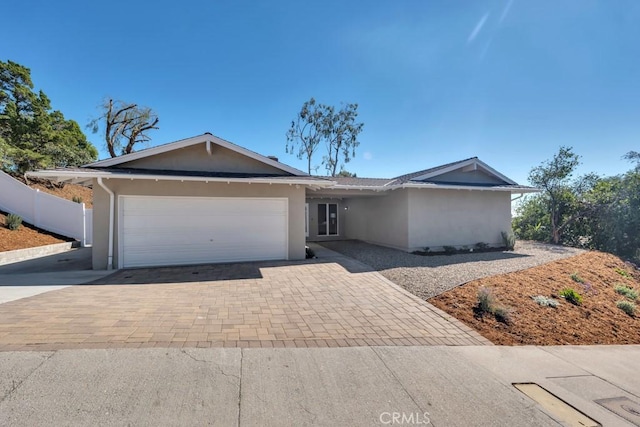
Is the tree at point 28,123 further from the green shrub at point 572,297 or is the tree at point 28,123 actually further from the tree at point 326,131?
the green shrub at point 572,297

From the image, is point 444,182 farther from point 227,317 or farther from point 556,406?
point 227,317

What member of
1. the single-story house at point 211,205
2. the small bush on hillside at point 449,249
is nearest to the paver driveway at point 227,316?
the single-story house at point 211,205

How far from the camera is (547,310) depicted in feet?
19.8

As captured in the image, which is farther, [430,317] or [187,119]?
[187,119]

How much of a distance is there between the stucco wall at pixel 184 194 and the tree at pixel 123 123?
69.2 ft

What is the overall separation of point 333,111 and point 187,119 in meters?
18.9

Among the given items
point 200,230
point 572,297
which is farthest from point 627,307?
point 200,230

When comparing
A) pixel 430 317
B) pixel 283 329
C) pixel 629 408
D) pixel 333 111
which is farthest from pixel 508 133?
pixel 333 111

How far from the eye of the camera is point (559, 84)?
11.3 meters

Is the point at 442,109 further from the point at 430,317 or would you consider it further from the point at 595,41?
the point at 430,317

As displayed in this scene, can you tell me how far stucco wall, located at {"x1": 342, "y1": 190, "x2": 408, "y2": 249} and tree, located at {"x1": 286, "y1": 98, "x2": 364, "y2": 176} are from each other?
15892 mm

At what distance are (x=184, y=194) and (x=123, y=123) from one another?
22.8m

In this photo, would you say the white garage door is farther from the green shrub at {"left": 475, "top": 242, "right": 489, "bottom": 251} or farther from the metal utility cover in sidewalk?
the green shrub at {"left": 475, "top": 242, "right": 489, "bottom": 251}
